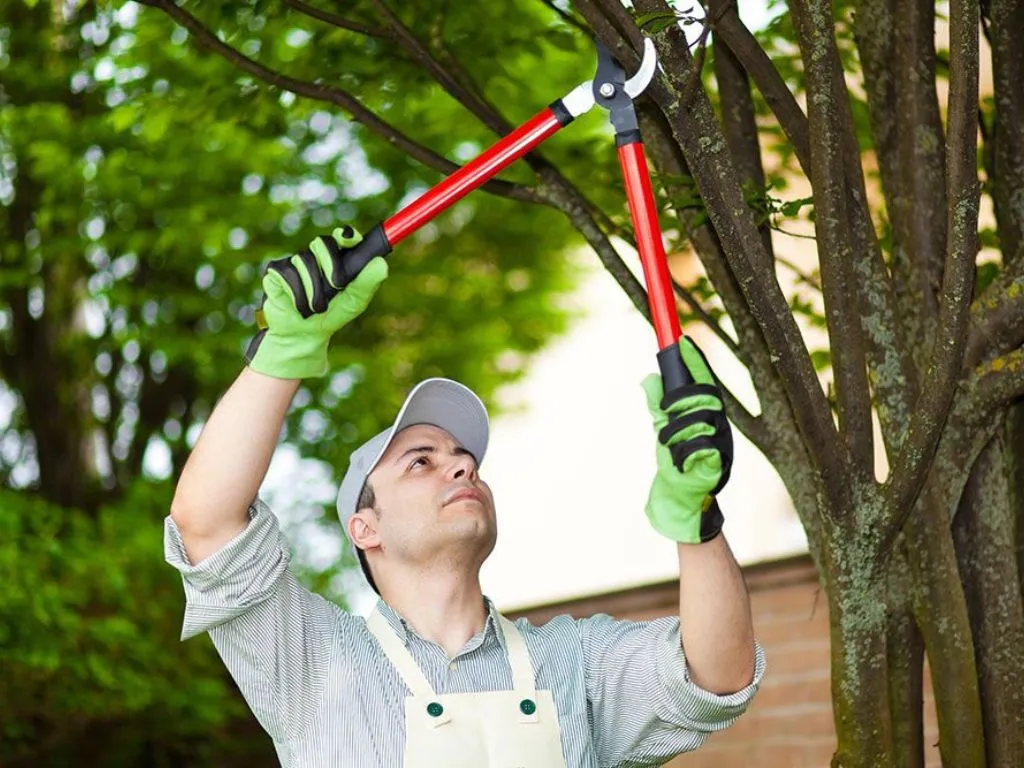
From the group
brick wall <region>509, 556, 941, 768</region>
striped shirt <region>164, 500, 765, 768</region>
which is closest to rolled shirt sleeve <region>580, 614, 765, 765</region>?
striped shirt <region>164, 500, 765, 768</region>

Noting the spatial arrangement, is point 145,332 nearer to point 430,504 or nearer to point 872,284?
point 430,504

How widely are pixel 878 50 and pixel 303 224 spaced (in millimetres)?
5277

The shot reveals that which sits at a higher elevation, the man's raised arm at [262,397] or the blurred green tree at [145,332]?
the blurred green tree at [145,332]

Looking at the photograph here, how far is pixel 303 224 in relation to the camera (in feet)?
26.1

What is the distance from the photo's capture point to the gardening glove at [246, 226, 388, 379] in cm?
226

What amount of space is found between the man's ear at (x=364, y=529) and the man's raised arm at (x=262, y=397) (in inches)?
19.3

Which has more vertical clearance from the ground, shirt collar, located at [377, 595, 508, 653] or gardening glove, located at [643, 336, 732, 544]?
gardening glove, located at [643, 336, 732, 544]

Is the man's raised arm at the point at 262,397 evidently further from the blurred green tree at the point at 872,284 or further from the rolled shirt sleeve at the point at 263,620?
the blurred green tree at the point at 872,284

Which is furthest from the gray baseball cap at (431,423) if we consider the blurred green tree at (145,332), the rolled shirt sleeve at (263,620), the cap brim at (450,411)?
the blurred green tree at (145,332)

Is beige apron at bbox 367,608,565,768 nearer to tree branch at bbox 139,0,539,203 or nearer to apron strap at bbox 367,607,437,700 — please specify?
apron strap at bbox 367,607,437,700

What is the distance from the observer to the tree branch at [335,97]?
10.4ft

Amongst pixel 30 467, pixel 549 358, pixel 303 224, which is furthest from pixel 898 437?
pixel 549 358

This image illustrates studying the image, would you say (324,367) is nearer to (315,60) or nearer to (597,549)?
(315,60)

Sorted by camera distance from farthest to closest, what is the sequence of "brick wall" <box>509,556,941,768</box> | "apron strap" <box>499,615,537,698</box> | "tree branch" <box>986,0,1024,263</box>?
"brick wall" <box>509,556,941,768</box>
"tree branch" <box>986,0,1024,263</box>
"apron strap" <box>499,615,537,698</box>
